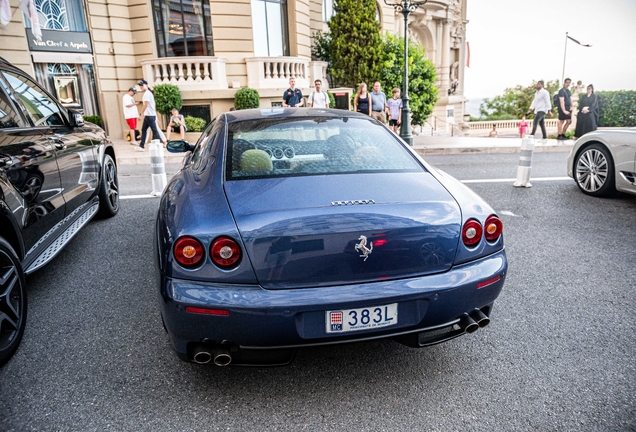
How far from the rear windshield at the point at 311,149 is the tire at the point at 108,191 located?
298 cm

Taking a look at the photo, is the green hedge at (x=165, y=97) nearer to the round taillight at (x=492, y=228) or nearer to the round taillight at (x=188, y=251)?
the round taillight at (x=188, y=251)

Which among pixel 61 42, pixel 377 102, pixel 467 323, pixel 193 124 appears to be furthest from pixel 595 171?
pixel 61 42

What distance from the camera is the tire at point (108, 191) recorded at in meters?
5.71

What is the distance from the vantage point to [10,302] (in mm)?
2916

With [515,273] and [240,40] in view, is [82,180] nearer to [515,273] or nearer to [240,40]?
[515,273]

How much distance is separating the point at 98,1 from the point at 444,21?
29.9 metres

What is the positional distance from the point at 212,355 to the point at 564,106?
16.9 meters

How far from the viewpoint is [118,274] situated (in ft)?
14.2

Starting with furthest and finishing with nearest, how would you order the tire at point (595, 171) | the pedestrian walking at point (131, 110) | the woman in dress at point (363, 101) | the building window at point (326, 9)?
1. the building window at point (326, 9)
2. the pedestrian walking at point (131, 110)
3. the woman in dress at point (363, 101)
4. the tire at point (595, 171)

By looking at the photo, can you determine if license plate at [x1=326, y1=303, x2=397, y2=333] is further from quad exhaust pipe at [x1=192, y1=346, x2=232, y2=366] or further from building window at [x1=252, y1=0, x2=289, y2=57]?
building window at [x1=252, y1=0, x2=289, y2=57]

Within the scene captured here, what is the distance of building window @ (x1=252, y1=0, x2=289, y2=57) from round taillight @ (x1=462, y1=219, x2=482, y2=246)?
1836cm

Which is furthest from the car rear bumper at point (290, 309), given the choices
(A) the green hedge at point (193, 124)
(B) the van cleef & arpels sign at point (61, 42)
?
(B) the van cleef & arpels sign at point (61, 42)

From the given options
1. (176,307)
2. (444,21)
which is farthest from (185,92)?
(444,21)

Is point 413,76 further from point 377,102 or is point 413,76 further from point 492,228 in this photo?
point 492,228
